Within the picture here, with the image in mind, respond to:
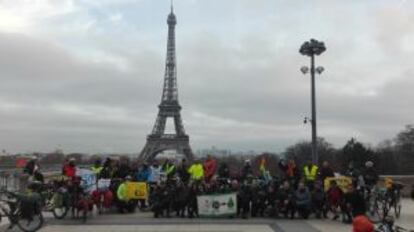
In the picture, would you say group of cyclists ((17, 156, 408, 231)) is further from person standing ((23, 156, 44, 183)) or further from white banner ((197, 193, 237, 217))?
white banner ((197, 193, 237, 217))

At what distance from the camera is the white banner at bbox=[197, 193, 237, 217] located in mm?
19922

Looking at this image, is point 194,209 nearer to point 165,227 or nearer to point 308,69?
point 165,227

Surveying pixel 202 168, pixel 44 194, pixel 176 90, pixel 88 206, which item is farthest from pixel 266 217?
pixel 176 90

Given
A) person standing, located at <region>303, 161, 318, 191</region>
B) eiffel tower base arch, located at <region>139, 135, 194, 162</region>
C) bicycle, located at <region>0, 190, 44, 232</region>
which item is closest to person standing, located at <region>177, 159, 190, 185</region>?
person standing, located at <region>303, 161, 318, 191</region>

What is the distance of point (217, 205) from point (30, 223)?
5.83 metres

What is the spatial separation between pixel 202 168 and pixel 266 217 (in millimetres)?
3384

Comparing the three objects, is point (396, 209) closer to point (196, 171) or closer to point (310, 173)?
point (310, 173)

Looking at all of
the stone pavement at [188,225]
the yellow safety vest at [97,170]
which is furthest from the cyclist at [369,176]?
the yellow safety vest at [97,170]

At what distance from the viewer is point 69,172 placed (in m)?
20.7

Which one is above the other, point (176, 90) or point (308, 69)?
point (176, 90)

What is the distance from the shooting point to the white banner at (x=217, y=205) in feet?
65.4

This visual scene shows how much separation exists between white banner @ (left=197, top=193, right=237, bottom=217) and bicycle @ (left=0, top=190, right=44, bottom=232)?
212 inches

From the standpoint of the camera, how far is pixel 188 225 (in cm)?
1798

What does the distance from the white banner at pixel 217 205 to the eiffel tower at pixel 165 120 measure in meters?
59.2
